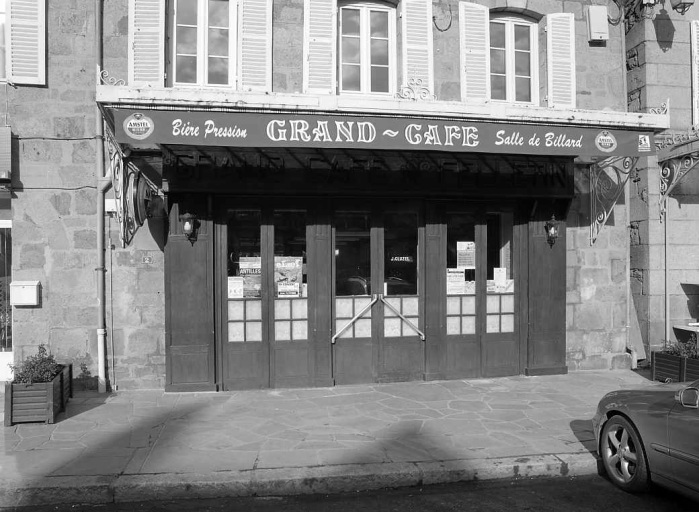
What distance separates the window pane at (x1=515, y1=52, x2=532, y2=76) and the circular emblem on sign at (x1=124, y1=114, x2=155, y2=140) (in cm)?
601

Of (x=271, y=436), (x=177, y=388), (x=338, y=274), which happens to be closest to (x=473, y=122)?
(x=338, y=274)

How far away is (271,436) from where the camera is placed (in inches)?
239

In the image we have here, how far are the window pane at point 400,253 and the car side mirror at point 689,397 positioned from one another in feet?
15.5

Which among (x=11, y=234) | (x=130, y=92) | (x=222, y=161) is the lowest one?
(x=11, y=234)

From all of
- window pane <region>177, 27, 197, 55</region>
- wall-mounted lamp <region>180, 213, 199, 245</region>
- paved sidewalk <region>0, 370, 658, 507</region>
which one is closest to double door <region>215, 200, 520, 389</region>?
wall-mounted lamp <region>180, 213, 199, 245</region>

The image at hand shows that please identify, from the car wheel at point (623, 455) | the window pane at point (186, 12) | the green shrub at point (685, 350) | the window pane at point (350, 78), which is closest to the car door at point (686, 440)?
the car wheel at point (623, 455)

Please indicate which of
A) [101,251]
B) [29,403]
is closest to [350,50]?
[101,251]

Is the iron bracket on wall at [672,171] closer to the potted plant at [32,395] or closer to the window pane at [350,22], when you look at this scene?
the window pane at [350,22]

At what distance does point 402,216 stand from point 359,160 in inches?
45.7

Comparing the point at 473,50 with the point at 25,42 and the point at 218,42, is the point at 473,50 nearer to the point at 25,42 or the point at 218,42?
the point at 218,42

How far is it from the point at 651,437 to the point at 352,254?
4.94 meters

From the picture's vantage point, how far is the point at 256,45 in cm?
805

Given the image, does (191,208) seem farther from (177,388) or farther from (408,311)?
(408,311)

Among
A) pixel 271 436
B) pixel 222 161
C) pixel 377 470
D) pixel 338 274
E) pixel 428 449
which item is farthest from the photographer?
pixel 338 274
